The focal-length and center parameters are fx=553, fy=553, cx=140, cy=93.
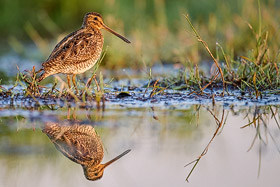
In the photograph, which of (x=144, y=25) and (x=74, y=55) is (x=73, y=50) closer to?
(x=74, y=55)

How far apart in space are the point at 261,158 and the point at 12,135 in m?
2.24

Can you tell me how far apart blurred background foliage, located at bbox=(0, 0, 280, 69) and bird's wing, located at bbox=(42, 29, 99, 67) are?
252 cm

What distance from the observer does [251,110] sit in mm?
5945

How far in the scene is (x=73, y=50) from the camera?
276 inches

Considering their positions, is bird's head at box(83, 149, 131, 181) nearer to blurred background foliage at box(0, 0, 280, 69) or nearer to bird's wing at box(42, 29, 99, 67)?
bird's wing at box(42, 29, 99, 67)

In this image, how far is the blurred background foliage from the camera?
10320 mm

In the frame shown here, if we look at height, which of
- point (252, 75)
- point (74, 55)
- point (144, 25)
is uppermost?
point (144, 25)

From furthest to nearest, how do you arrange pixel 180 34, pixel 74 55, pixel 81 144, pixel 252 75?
pixel 180 34
pixel 74 55
pixel 252 75
pixel 81 144

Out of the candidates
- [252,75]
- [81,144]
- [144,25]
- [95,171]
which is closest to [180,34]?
[144,25]

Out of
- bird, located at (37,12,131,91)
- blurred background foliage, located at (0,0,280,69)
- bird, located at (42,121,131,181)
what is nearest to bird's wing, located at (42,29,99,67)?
bird, located at (37,12,131,91)

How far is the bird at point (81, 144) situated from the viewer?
426cm

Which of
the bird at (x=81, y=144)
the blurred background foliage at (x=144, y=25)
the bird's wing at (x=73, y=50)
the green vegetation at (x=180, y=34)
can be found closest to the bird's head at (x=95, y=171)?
the bird at (x=81, y=144)

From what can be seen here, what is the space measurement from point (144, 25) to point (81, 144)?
790cm

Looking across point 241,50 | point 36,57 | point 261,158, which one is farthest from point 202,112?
point 36,57
